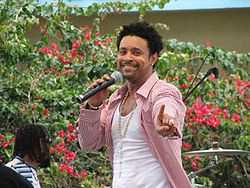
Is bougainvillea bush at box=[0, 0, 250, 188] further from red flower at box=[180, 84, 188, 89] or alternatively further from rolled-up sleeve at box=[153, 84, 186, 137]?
rolled-up sleeve at box=[153, 84, 186, 137]

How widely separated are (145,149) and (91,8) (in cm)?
348

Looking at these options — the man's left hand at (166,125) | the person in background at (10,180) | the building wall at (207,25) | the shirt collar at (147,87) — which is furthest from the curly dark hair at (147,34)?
the building wall at (207,25)

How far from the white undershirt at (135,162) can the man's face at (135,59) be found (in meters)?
0.12

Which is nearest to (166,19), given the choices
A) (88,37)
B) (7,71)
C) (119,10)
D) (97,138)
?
(119,10)

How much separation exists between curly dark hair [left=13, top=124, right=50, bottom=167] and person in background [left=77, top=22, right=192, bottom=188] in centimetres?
119

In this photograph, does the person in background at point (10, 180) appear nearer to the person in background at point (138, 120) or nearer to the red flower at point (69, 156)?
the person in background at point (138, 120)

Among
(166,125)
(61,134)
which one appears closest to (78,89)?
(61,134)

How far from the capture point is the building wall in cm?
836

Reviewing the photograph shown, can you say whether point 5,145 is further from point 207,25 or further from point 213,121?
point 207,25

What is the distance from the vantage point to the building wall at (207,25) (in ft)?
27.4

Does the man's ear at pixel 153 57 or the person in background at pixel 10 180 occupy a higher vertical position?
the man's ear at pixel 153 57

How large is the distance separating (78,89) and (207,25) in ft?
11.6

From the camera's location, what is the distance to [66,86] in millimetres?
5309

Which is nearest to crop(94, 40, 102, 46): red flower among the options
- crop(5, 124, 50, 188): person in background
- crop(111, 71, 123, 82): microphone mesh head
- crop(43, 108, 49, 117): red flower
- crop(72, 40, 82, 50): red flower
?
crop(72, 40, 82, 50): red flower
